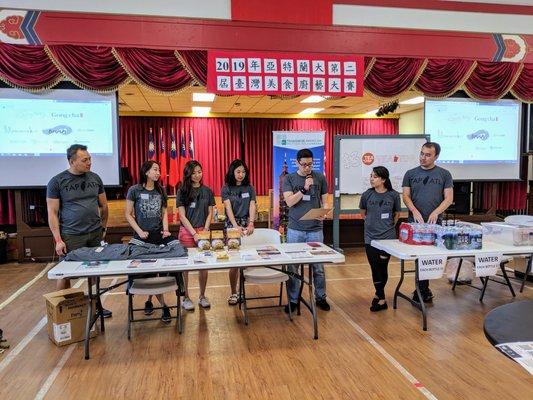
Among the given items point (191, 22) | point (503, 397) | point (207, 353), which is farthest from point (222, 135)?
point (503, 397)

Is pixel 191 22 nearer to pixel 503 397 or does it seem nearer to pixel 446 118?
pixel 446 118

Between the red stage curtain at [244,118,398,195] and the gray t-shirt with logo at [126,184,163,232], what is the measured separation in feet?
Answer: 29.8

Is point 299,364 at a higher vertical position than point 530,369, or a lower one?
lower

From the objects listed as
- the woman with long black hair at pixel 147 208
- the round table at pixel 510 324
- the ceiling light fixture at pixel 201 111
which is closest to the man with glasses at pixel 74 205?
the woman with long black hair at pixel 147 208

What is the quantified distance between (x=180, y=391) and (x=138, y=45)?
12.0 feet

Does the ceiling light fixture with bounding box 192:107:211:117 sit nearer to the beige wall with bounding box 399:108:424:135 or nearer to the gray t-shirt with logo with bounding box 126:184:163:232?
the beige wall with bounding box 399:108:424:135

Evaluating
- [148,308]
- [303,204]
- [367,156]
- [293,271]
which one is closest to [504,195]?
[367,156]

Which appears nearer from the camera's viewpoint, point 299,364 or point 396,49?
point 299,364

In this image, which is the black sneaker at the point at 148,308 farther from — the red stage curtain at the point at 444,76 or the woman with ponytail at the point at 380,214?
the red stage curtain at the point at 444,76

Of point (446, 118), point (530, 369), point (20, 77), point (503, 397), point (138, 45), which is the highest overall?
point (138, 45)

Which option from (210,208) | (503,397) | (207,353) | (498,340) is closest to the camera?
(498,340)

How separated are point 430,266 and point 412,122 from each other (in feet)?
32.9

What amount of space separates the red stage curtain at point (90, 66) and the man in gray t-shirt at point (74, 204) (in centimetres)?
147

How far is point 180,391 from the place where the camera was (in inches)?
94.0
